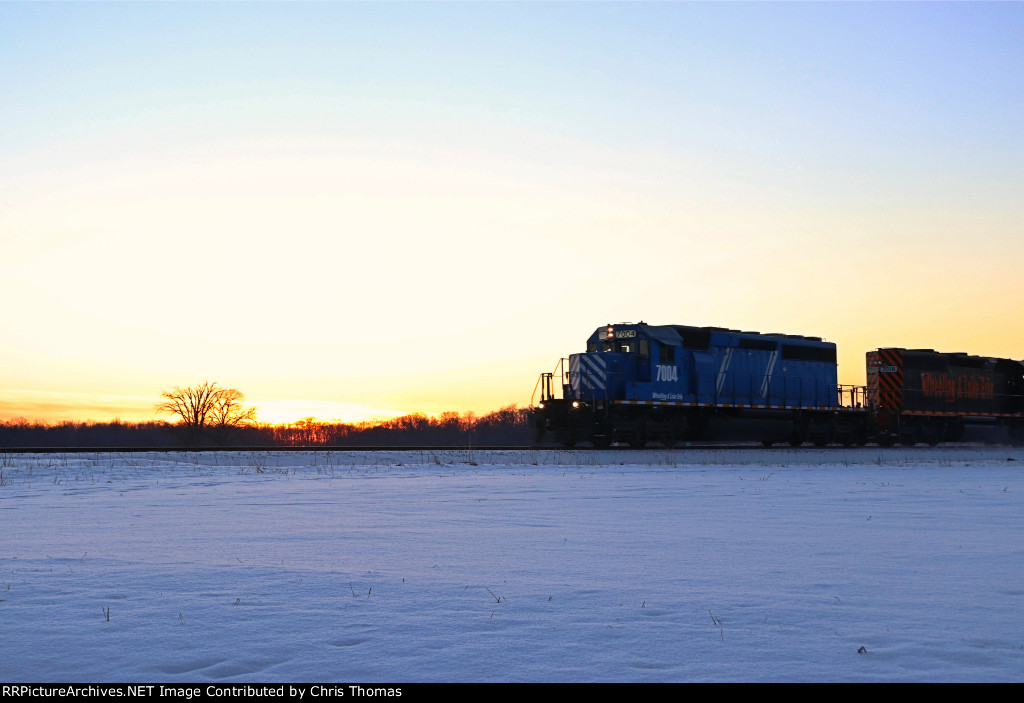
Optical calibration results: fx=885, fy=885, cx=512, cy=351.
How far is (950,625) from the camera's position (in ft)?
15.8

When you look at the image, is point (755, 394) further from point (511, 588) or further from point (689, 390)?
point (511, 588)

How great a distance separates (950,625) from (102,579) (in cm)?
552

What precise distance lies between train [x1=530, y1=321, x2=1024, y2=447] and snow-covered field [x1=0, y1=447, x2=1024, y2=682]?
1676 cm

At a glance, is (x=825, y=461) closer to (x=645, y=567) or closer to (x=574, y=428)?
(x=574, y=428)

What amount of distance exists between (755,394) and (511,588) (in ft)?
94.5

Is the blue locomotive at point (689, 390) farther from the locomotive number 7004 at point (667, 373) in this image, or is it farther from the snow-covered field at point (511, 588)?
the snow-covered field at point (511, 588)

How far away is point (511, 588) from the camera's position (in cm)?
595

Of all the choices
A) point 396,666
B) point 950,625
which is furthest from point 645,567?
point 396,666

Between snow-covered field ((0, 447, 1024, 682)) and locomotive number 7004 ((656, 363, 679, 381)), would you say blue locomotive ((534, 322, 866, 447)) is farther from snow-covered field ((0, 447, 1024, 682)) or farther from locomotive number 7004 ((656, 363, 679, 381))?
snow-covered field ((0, 447, 1024, 682))

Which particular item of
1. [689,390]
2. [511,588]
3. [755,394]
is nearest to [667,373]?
[689,390]

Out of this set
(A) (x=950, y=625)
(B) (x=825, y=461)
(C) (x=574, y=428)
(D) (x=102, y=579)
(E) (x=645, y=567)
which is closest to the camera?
(A) (x=950, y=625)

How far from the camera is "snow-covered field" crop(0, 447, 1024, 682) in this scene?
4.21m

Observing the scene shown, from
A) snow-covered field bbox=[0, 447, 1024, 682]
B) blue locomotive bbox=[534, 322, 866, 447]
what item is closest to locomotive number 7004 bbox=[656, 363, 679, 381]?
blue locomotive bbox=[534, 322, 866, 447]
